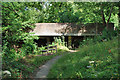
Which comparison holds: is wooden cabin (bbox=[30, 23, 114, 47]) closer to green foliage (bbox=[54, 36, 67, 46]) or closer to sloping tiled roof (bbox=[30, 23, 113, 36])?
sloping tiled roof (bbox=[30, 23, 113, 36])

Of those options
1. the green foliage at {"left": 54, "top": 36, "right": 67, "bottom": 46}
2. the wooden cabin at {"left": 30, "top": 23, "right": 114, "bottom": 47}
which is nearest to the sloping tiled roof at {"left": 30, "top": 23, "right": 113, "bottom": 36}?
the wooden cabin at {"left": 30, "top": 23, "right": 114, "bottom": 47}

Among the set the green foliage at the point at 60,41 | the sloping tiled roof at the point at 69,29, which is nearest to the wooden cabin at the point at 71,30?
the sloping tiled roof at the point at 69,29

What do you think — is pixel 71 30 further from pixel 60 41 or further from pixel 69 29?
pixel 60 41

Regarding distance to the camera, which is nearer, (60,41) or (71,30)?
(71,30)

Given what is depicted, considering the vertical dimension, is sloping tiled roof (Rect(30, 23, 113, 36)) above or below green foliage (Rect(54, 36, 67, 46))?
above

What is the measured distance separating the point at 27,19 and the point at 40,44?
213 cm

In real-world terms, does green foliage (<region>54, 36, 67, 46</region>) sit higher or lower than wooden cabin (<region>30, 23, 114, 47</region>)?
lower

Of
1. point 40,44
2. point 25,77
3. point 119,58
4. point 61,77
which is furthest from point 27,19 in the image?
point 119,58

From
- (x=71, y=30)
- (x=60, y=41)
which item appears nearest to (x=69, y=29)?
(x=71, y=30)

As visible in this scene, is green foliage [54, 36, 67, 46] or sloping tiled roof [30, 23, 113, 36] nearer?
sloping tiled roof [30, 23, 113, 36]

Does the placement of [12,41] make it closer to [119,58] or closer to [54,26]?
A: [54,26]

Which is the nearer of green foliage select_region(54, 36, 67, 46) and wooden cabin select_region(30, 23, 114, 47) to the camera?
wooden cabin select_region(30, 23, 114, 47)

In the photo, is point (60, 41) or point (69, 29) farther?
point (60, 41)

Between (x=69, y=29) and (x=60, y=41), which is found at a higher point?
(x=69, y=29)
